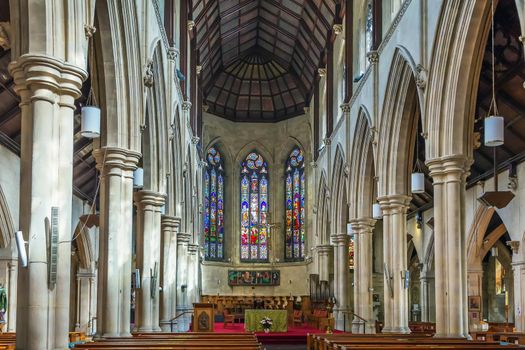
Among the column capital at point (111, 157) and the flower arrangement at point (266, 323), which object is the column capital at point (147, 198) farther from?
the flower arrangement at point (266, 323)

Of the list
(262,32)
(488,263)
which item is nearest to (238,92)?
(262,32)

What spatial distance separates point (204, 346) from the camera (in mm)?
10516

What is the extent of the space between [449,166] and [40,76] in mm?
9431

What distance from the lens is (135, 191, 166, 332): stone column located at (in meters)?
17.4

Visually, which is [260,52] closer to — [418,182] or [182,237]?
[182,237]

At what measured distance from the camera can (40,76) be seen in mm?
9070

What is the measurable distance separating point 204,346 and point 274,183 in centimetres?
3393

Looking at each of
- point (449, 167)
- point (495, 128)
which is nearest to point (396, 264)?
point (449, 167)

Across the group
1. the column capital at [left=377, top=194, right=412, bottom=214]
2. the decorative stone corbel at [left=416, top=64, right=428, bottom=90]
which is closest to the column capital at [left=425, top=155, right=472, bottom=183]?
the decorative stone corbel at [left=416, top=64, right=428, bottom=90]

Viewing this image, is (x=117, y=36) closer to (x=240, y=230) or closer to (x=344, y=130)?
(x=344, y=130)

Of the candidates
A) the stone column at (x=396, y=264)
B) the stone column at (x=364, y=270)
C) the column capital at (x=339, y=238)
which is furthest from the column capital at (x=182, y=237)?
the stone column at (x=396, y=264)

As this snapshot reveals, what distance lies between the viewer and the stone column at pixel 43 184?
29.1 ft

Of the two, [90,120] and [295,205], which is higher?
[295,205]

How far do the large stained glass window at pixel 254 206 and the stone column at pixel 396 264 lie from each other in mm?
23924
